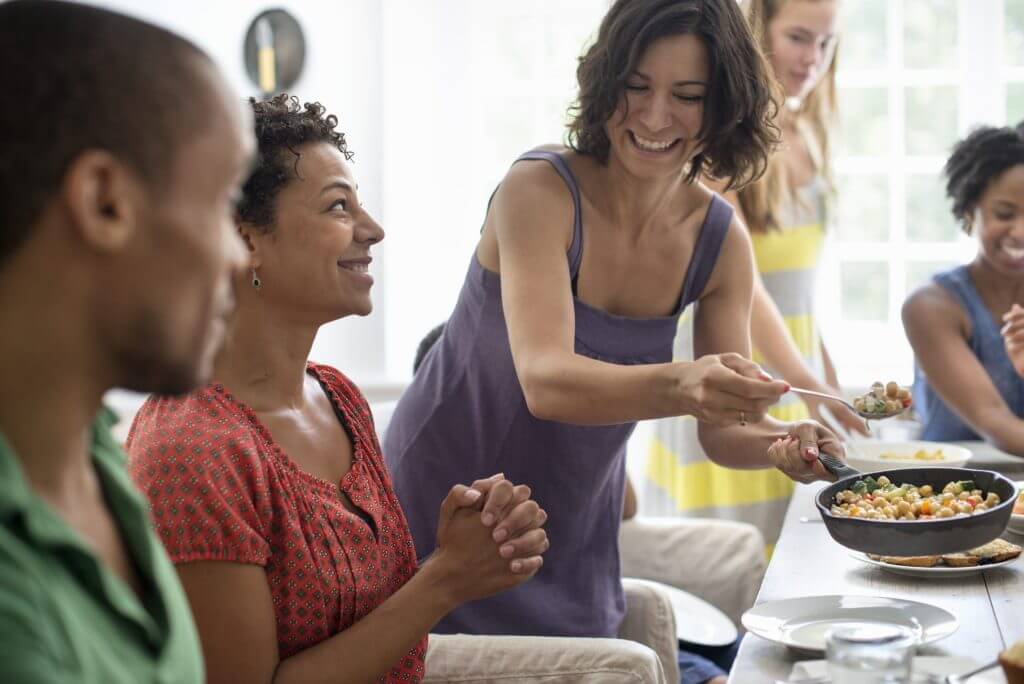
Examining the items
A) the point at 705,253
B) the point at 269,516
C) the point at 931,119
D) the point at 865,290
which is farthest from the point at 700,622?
the point at 931,119

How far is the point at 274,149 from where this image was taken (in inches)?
60.5

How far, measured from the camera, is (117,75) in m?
0.78

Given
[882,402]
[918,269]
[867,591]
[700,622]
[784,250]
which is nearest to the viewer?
[867,591]

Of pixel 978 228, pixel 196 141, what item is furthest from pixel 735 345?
pixel 196 141

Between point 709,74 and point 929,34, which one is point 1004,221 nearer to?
point 709,74

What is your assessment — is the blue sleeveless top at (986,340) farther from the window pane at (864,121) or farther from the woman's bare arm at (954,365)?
the window pane at (864,121)

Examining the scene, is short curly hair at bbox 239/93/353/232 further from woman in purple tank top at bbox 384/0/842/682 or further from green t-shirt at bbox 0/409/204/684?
green t-shirt at bbox 0/409/204/684

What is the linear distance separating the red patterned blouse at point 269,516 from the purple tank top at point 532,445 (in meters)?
0.37

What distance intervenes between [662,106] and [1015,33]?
290 centimetres

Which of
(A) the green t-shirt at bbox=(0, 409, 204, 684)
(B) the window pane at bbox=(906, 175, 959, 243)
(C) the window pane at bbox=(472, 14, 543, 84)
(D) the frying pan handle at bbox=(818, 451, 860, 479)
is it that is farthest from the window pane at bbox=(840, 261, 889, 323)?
(A) the green t-shirt at bbox=(0, 409, 204, 684)

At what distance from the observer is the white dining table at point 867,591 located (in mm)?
1352

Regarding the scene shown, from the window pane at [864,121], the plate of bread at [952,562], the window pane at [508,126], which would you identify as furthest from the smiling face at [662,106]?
the window pane at [508,126]

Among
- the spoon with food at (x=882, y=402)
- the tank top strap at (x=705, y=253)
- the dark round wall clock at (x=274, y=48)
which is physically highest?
the dark round wall clock at (x=274, y=48)

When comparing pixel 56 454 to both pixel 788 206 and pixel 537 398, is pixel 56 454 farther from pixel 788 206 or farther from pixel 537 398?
pixel 788 206
